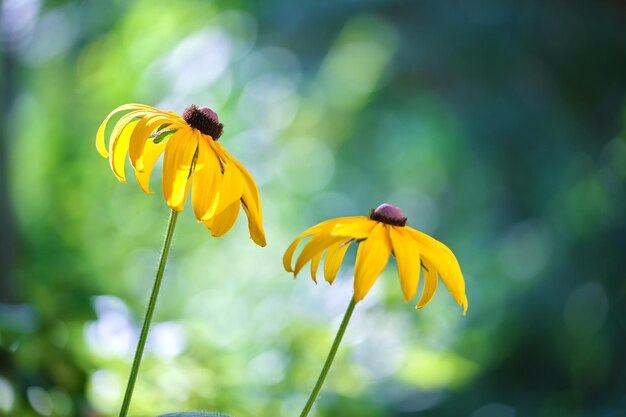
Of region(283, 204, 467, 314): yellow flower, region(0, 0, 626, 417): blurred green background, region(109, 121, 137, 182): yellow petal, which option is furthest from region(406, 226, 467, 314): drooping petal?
region(0, 0, 626, 417): blurred green background

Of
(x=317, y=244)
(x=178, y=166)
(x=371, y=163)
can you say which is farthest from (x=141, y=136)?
(x=371, y=163)

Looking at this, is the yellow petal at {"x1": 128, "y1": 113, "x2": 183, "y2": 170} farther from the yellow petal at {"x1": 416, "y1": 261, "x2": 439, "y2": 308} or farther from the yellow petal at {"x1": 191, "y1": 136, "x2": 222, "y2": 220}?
the yellow petal at {"x1": 416, "y1": 261, "x2": 439, "y2": 308}

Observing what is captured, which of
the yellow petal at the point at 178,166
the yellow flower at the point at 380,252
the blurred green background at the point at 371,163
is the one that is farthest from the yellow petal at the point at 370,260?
the blurred green background at the point at 371,163

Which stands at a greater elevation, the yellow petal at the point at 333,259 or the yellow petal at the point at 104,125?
the yellow petal at the point at 104,125

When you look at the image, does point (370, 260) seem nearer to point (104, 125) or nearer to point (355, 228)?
point (355, 228)

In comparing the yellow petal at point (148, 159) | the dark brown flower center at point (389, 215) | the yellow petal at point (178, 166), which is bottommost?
the dark brown flower center at point (389, 215)

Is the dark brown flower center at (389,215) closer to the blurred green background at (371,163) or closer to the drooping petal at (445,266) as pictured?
the drooping petal at (445,266)
